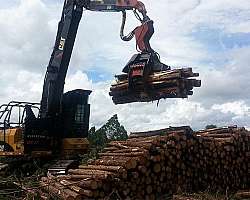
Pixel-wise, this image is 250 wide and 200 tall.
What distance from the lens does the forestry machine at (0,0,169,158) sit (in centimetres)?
1382

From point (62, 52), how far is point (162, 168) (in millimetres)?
5551

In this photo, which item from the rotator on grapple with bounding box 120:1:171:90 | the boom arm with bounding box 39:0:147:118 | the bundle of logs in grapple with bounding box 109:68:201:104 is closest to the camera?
the bundle of logs in grapple with bounding box 109:68:201:104

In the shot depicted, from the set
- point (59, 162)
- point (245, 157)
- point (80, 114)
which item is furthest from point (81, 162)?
point (245, 157)

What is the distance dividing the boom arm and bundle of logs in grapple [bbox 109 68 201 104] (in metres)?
1.91

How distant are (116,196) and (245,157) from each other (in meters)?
4.50

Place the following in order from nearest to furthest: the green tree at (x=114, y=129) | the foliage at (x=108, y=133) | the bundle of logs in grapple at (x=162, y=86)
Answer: the bundle of logs in grapple at (x=162, y=86) < the foliage at (x=108, y=133) < the green tree at (x=114, y=129)

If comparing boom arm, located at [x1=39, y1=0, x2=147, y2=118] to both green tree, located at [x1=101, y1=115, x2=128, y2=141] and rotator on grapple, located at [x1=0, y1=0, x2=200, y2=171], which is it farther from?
green tree, located at [x1=101, y1=115, x2=128, y2=141]

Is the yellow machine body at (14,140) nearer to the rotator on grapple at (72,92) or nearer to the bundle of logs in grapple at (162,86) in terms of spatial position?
the rotator on grapple at (72,92)

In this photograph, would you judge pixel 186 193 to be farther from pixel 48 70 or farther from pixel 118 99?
pixel 48 70

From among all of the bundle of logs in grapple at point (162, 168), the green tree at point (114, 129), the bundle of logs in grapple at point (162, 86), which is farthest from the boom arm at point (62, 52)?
the bundle of logs in grapple at point (162, 168)

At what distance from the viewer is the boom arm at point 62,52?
14633 mm

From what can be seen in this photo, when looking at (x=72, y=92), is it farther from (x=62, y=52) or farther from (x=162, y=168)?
(x=162, y=168)

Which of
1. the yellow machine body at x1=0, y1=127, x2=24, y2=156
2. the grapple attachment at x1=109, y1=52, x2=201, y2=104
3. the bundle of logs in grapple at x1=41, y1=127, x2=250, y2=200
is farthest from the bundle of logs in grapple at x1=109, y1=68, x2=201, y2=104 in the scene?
the yellow machine body at x1=0, y1=127, x2=24, y2=156

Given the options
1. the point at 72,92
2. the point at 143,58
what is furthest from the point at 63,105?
the point at 143,58
